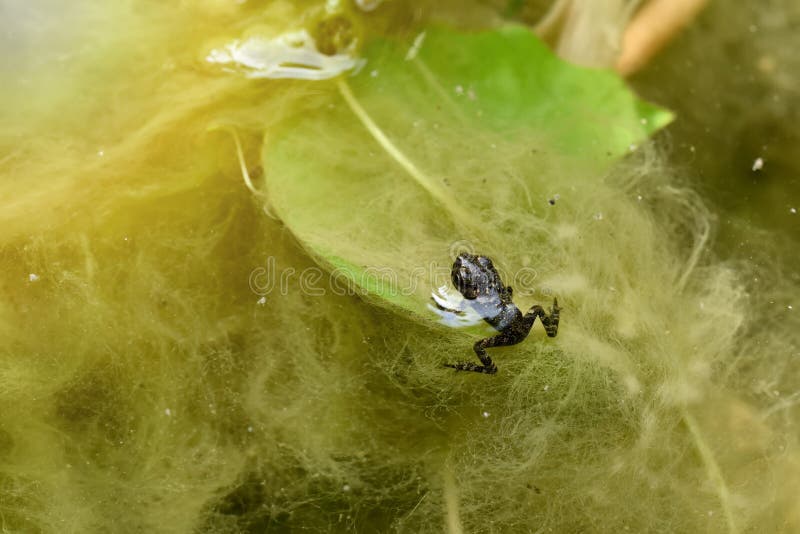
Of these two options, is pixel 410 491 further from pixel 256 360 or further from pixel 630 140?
pixel 630 140

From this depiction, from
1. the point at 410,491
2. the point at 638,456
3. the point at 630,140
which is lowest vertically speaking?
the point at 410,491

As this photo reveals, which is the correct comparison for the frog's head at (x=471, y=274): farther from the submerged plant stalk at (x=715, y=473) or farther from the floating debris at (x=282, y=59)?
the floating debris at (x=282, y=59)

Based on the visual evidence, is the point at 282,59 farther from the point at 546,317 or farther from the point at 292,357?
the point at 546,317

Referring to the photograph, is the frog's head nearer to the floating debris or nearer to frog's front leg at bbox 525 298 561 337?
frog's front leg at bbox 525 298 561 337

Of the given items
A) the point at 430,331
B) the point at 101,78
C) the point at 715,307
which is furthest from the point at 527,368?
the point at 101,78

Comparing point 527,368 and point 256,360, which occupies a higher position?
point 527,368

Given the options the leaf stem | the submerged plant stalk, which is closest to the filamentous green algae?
the submerged plant stalk
